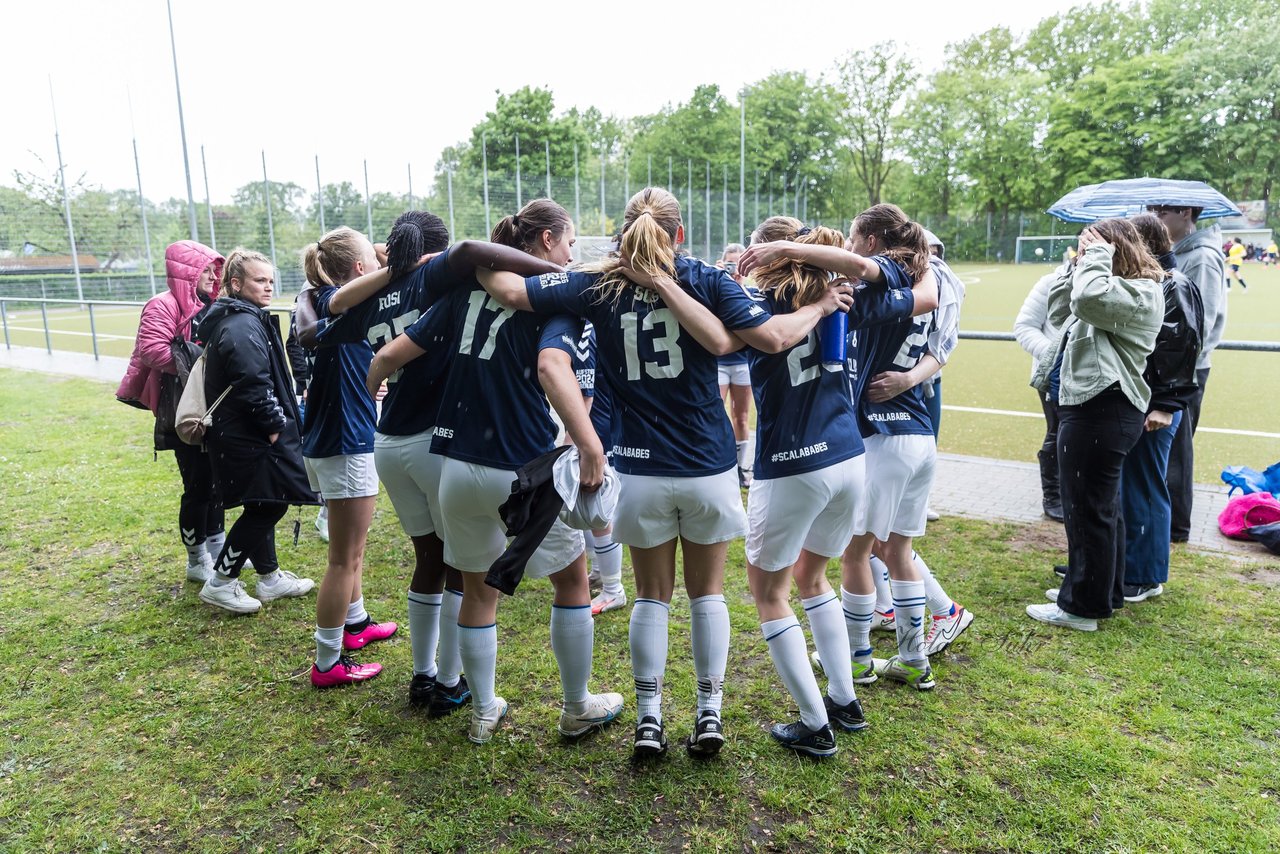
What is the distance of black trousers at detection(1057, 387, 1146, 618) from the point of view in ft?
13.2

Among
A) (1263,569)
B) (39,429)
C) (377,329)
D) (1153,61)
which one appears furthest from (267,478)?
(1153,61)

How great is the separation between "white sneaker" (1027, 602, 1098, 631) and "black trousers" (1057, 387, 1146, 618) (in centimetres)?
3

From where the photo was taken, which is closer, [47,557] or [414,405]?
[414,405]

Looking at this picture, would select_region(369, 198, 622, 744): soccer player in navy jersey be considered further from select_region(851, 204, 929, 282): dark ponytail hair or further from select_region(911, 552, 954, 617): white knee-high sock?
select_region(911, 552, 954, 617): white knee-high sock

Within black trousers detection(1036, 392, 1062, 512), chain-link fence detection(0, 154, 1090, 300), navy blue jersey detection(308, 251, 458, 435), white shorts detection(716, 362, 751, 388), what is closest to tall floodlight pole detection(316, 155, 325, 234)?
chain-link fence detection(0, 154, 1090, 300)

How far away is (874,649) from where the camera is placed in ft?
13.3

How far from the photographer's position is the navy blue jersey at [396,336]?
10.1 ft

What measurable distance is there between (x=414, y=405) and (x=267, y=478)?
151 centimetres

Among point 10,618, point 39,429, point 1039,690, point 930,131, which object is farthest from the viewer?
point 930,131

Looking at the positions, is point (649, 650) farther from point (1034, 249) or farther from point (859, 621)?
point (1034, 249)

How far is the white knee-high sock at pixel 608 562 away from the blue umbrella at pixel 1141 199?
11.0 ft

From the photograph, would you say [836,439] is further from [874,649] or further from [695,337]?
[874,649]

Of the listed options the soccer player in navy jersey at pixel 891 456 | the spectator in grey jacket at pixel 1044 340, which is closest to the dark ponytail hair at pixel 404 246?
the soccer player in navy jersey at pixel 891 456

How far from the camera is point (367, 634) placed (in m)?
4.14
